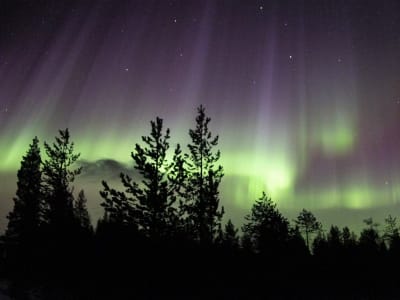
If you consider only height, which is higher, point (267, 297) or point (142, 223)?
point (142, 223)

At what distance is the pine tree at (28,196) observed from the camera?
3891 centimetres

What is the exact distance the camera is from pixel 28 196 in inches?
1564

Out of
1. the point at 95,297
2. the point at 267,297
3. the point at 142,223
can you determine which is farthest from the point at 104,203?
the point at 267,297

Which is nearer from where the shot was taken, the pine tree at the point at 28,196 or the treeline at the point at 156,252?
the treeline at the point at 156,252

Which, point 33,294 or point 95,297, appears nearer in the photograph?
point 95,297

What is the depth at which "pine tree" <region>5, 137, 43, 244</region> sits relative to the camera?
38.9 meters

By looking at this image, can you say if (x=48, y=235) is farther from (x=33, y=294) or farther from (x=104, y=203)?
(x=104, y=203)

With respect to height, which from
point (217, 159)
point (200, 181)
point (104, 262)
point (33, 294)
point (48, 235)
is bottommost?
point (33, 294)

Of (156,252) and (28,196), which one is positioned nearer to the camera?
(156,252)

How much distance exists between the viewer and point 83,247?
29922mm

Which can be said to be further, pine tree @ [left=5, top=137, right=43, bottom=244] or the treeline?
pine tree @ [left=5, top=137, right=43, bottom=244]

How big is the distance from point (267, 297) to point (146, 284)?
38.3ft

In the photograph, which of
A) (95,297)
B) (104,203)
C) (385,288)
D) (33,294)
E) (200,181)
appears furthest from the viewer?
(385,288)

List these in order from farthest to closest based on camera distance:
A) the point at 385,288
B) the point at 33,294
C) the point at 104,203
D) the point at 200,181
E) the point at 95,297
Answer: the point at 385,288
the point at 200,181
the point at 33,294
the point at 104,203
the point at 95,297
